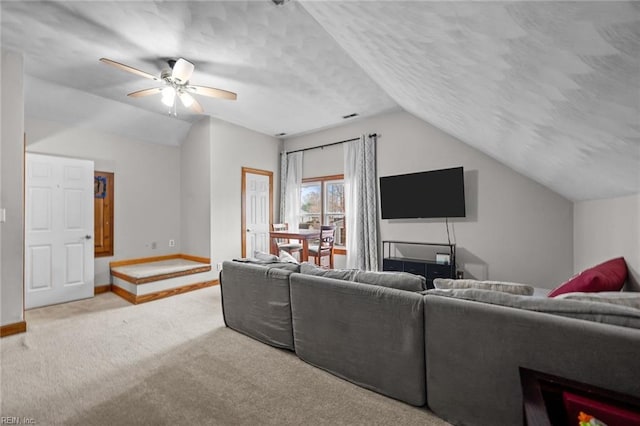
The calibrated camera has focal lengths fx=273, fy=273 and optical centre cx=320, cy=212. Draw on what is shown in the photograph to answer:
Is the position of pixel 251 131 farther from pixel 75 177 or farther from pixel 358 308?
pixel 358 308

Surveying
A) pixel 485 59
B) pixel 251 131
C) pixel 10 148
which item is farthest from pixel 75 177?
pixel 485 59

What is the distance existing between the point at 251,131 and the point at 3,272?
4.02 m

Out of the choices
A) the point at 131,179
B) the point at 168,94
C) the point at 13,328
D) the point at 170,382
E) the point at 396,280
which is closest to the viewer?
the point at 396,280

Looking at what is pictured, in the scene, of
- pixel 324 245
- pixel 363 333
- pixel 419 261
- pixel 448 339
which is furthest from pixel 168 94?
pixel 419 261

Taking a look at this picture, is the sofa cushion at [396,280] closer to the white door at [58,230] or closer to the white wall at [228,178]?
the white wall at [228,178]

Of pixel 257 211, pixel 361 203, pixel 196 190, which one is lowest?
pixel 257 211

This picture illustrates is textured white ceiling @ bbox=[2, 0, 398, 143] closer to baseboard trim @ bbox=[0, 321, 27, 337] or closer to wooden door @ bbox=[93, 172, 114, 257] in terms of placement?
wooden door @ bbox=[93, 172, 114, 257]

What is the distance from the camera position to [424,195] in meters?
4.30

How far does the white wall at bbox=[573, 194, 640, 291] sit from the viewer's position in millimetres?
1850

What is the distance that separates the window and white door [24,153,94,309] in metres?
3.61

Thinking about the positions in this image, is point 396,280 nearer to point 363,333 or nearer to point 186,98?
point 363,333

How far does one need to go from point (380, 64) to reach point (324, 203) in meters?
3.42

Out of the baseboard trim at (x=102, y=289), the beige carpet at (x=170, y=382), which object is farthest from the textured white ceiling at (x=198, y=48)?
the beige carpet at (x=170, y=382)

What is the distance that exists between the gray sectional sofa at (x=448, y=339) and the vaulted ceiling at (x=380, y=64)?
2.97ft
